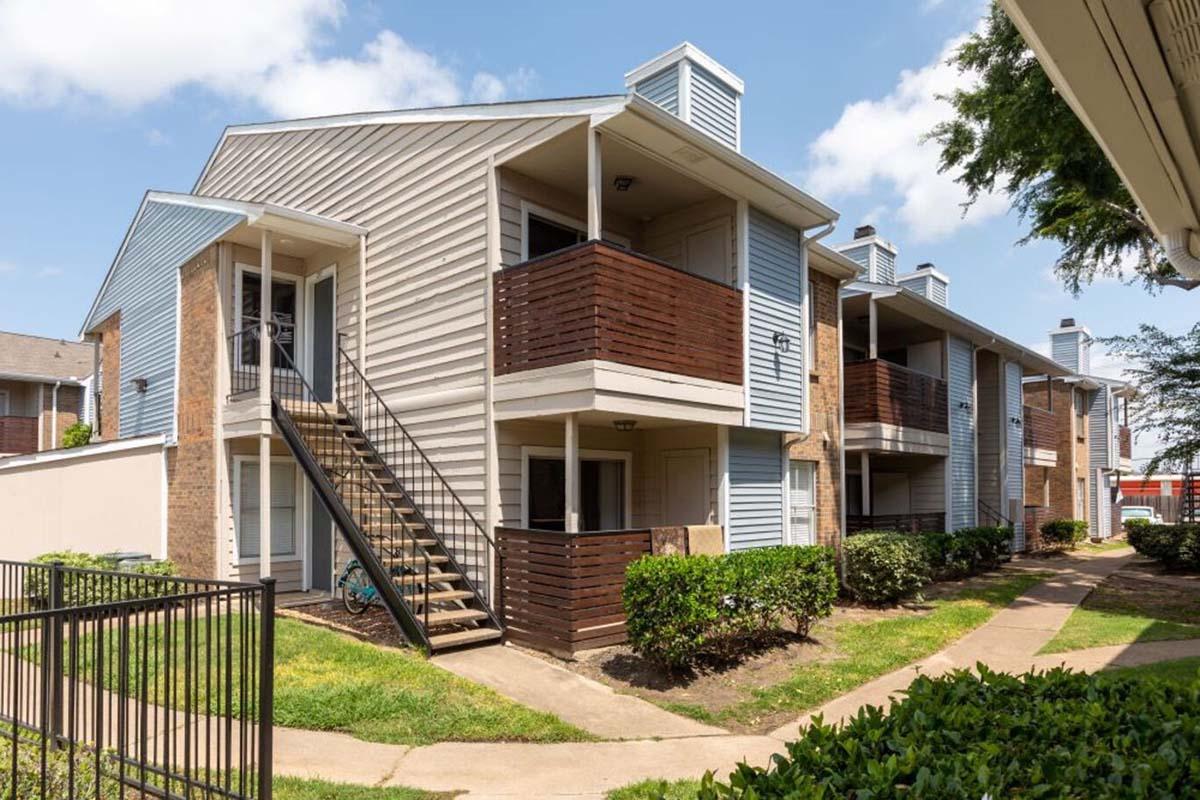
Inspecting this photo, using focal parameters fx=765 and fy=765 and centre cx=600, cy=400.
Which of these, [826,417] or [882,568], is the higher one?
[826,417]

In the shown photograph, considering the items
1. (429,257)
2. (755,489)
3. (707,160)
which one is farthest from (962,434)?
(429,257)

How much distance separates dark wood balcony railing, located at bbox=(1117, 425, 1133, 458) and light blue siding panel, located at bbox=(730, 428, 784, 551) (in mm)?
31648

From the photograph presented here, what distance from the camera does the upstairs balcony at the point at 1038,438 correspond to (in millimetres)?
25252

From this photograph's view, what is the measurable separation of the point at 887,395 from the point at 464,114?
10.9 m

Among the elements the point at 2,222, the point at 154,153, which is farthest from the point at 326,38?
the point at 2,222

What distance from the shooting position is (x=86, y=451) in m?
13.7

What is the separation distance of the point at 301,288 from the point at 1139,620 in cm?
1520

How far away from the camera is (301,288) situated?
13.9m

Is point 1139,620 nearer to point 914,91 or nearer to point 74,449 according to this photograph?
point 914,91

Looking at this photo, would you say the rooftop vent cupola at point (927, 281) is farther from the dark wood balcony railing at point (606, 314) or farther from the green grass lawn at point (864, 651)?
the dark wood balcony railing at point (606, 314)

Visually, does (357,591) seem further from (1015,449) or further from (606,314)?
(1015,449)

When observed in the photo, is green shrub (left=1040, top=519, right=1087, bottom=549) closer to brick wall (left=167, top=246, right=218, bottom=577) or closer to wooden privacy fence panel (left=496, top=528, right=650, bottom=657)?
wooden privacy fence panel (left=496, top=528, right=650, bottom=657)

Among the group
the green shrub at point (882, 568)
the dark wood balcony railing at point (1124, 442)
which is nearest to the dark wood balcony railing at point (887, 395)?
the green shrub at point (882, 568)

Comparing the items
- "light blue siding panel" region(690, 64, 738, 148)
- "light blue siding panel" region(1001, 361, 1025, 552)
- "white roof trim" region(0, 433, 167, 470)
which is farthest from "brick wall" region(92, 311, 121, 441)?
"light blue siding panel" region(1001, 361, 1025, 552)
